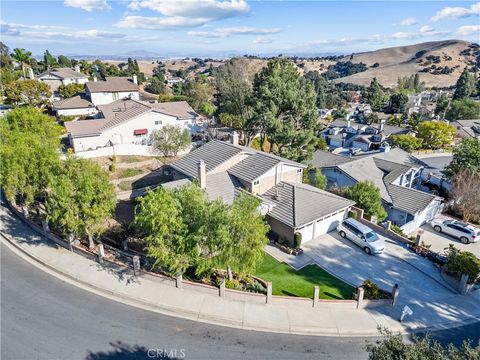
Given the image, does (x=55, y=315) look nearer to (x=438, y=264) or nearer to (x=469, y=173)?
(x=438, y=264)

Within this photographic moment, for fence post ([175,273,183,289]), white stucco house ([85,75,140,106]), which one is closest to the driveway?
fence post ([175,273,183,289])

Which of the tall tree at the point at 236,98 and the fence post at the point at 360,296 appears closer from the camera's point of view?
the fence post at the point at 360,296

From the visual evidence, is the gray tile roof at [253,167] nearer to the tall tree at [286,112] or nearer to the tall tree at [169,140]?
the tall tree at [286,112]

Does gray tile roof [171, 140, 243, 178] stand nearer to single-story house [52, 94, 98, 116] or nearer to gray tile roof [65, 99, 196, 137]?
gray tile roof [65, 99, 196, 137]

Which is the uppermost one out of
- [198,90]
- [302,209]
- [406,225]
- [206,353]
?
[198,90]

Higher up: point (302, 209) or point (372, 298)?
point (302, 209)

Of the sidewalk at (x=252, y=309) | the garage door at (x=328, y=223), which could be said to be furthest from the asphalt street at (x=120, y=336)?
the garage door at (x=328, y=223)

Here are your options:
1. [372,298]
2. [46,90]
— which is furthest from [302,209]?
[46,90]
